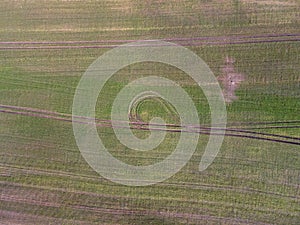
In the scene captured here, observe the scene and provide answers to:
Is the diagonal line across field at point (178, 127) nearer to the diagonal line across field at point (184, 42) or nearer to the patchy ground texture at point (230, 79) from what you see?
the patchy ground texture at point (230, 79)

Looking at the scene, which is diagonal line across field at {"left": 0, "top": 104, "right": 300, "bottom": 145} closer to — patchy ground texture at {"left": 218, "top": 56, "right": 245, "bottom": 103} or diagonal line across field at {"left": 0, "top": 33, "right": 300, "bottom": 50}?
patchy ground texture at {"left": 218, "top": 56, "right": 245, "bottom": 103}

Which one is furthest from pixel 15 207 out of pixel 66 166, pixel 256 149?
pixel 256 149

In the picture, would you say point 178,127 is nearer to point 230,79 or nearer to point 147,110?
point 147,110

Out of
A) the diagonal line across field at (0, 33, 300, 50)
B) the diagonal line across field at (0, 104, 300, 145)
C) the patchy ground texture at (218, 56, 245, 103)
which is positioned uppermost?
the diagonal line across field at (0, 33, 300, 50)

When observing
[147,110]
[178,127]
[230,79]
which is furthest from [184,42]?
[178,127]

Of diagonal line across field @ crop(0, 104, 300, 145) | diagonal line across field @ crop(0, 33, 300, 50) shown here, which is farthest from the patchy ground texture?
diagonal line across field @ crop(0, 104, 300, 145)

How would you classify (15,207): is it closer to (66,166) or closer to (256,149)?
(66,166)

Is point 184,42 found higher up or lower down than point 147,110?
higher up

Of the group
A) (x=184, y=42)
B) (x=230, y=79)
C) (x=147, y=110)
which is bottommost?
(x=147, y=110)
